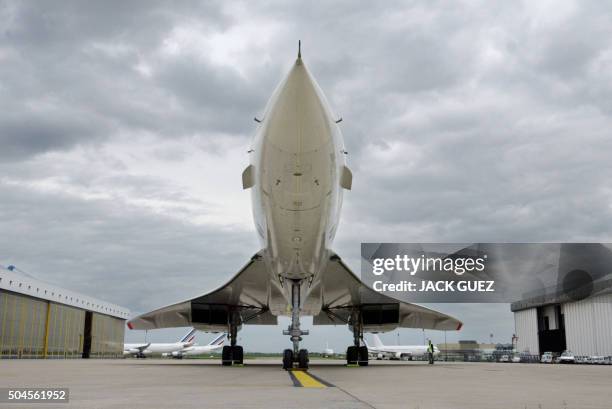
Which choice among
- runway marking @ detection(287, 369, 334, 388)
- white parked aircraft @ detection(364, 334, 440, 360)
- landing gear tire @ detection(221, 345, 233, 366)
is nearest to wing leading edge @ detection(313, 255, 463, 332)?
landing gear tire @ detection(221, 345, 233, 366)

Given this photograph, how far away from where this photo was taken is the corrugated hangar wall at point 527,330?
48438 mm

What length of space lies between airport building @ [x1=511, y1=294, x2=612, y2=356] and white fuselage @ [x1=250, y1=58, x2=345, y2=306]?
33.4m

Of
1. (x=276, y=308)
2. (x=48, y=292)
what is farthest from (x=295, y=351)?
(x=48, y=292)

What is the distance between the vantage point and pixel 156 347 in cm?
5678

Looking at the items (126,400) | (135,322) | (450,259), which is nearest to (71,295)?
(135,322)

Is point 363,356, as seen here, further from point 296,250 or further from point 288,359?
point 296,250

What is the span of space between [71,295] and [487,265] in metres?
26.0

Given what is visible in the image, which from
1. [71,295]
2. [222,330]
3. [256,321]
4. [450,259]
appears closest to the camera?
[222,330]

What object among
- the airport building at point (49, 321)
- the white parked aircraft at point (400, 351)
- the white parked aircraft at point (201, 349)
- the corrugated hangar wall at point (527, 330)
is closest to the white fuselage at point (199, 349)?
the white parked aircraft at point (201, 349)

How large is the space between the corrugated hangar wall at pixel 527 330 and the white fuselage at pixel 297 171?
4345 cm

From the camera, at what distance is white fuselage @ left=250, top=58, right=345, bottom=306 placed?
8.22m

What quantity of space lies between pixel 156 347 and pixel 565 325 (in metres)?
38.5

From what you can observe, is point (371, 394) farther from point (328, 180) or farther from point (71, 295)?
point (71, 295)

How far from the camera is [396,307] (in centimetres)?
1619
